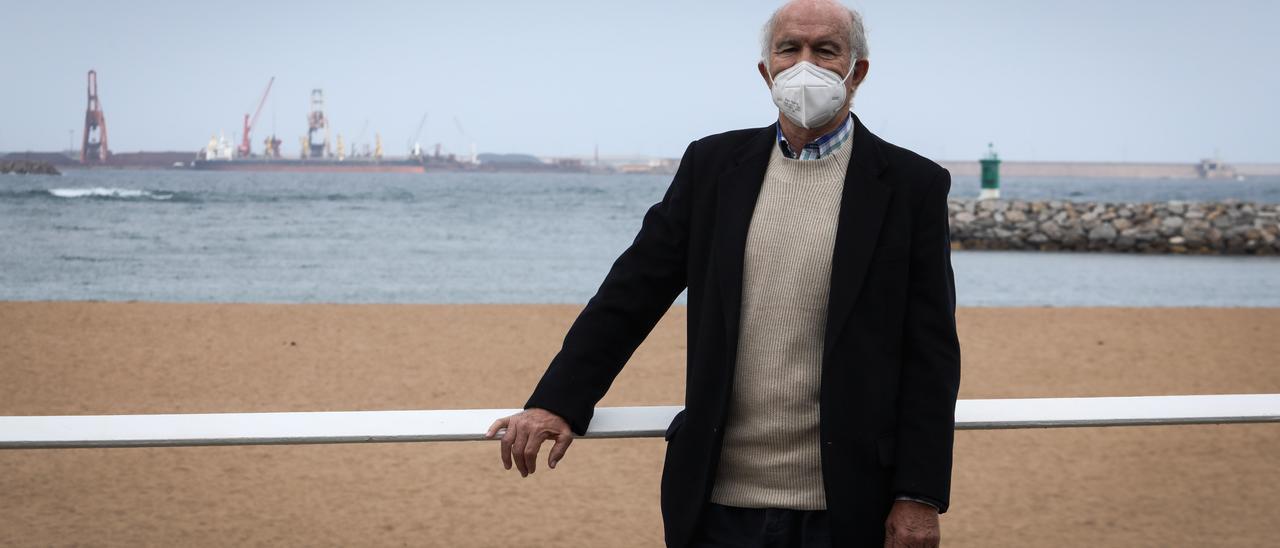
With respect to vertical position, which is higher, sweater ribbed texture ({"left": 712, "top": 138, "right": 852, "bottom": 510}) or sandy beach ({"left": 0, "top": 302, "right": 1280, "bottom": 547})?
sweater ribbed texture ({"left": 712, "top": 138, "right": 852, "bottom": 510})

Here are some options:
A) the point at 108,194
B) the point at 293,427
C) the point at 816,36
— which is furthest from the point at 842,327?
the point at 108,194

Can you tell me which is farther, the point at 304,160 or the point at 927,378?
the point at 304,160

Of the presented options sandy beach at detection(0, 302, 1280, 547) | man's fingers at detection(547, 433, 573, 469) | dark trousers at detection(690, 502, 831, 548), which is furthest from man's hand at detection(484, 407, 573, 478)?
sandy beach at detection(0, 302, 1280, 547)

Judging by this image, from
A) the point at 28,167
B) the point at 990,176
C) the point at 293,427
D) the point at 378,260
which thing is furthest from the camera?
the point at 28,167

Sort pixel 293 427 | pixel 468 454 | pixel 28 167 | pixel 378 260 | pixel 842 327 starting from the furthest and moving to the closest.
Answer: pixel 28 167, pixel 378 260, pixel 468 454, pixel 293 427, pixel 842 327

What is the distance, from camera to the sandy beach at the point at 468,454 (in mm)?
4477

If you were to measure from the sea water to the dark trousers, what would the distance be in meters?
14.4

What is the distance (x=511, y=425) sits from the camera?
183cm

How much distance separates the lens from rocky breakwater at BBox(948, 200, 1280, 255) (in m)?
28.4

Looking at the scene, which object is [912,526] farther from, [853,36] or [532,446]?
[853,36]

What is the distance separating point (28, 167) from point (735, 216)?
78.4m

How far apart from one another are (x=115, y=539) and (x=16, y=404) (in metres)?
3.64

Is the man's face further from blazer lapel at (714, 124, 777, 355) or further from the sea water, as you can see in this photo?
the sea water

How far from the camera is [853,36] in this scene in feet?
6.14
